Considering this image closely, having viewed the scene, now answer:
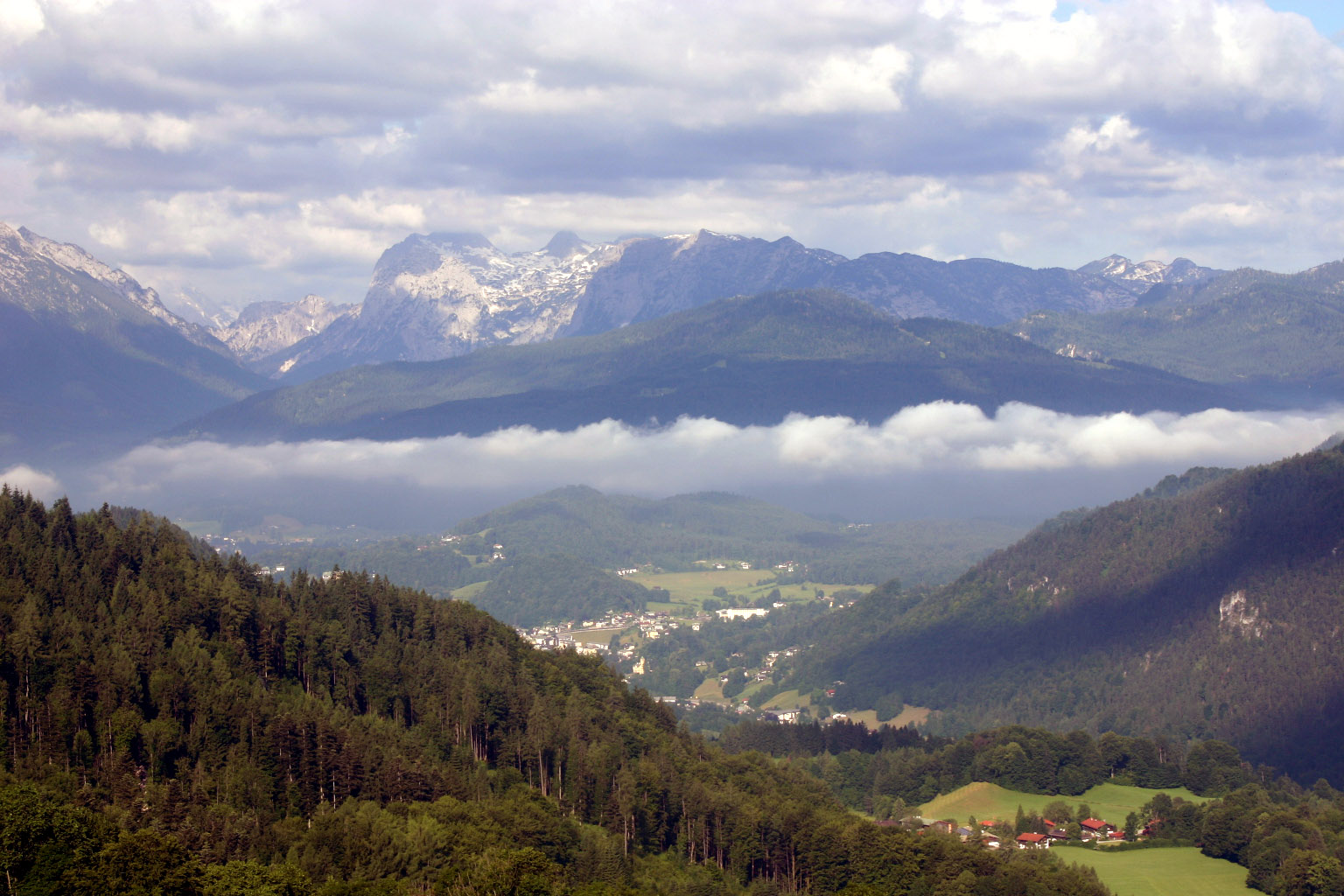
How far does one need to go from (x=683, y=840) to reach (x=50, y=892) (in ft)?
170

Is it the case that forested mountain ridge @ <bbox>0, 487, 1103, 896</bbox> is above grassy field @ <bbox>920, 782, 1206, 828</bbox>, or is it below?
above

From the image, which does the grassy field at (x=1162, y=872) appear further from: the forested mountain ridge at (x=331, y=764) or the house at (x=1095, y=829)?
the forested mountain ridge at (x=331, y=764)

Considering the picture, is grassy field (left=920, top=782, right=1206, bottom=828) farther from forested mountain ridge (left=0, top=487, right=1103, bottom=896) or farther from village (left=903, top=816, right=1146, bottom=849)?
forested mountain ridge (left=0, top=487, right=1103, bottom=896)

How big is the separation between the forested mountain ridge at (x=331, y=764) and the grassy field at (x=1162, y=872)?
11.5 metres

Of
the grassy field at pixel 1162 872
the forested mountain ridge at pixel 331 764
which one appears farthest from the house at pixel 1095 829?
the forested mountain ridge at pixel 331 764

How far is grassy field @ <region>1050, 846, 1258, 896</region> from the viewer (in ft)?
382

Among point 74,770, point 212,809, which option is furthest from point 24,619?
point 212,809

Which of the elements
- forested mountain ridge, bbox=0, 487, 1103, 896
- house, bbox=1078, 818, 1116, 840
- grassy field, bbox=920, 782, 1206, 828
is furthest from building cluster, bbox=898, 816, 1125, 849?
forested mountain ridge, bbox=0, 487, 1103, 896

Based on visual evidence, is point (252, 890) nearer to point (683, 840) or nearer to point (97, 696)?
point (97, 696)

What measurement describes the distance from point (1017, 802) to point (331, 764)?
81.7m

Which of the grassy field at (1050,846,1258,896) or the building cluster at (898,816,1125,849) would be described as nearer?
the grassy field at (1050,846,1258,896)

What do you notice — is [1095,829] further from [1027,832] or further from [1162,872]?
[1162,872]

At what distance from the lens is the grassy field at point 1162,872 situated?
11656 centimetres

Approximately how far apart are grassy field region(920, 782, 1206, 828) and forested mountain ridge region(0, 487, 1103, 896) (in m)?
18.3
